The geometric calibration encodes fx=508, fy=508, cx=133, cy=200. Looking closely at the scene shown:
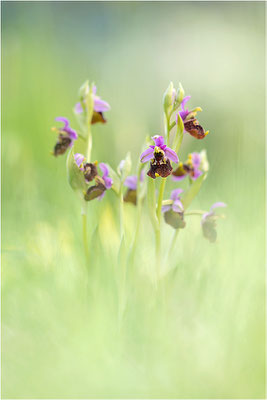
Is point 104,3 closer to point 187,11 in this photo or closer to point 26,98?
point 187,11

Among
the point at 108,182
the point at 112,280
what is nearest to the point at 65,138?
the point at 108,182

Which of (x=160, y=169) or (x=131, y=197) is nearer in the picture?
(x=160, y=169)

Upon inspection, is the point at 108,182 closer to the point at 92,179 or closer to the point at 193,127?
the point at 92,179

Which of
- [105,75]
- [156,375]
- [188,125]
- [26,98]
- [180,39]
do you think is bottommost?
[156,375]

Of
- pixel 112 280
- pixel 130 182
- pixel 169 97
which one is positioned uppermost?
pixel 169 97

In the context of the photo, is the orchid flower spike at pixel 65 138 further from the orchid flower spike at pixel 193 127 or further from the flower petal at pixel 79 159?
the orchid flower spike at pixel 193 127

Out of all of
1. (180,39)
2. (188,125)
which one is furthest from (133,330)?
A: (180,39)

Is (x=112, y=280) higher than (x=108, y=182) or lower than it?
lower
